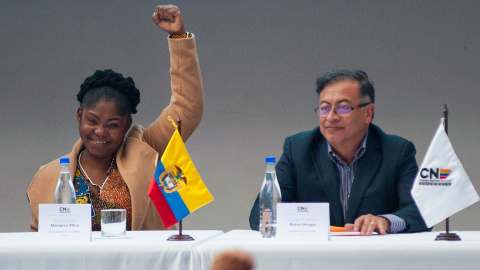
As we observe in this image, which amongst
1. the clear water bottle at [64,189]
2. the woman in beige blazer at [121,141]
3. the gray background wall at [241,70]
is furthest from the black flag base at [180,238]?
the gray background wall at [241,70]

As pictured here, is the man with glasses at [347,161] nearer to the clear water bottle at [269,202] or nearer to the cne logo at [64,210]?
the clear water bottle at [269,202]

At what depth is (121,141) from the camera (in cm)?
309

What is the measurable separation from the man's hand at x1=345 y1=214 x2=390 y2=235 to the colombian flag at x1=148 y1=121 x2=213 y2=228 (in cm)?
55

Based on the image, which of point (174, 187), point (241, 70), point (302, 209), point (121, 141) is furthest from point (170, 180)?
point (241, 70)

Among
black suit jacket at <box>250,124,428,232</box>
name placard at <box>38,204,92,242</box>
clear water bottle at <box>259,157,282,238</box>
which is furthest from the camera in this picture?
black suit jacket at <box>250,124,428,232</box>

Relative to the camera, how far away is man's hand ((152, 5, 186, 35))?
301 cm

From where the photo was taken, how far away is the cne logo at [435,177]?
85.4 inches

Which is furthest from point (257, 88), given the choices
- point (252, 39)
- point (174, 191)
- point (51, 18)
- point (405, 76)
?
point (174, 191)

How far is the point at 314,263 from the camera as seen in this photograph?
6.26ft

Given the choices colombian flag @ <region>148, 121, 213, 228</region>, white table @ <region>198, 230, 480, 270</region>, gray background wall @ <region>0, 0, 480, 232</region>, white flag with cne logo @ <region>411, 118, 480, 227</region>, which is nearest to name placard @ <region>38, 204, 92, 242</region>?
colombian flag @ <region>148, 121, 213, 228</region>

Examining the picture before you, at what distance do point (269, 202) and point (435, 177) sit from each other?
628mm

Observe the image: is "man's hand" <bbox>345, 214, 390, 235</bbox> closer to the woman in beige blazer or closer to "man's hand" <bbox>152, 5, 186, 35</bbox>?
the woman in beige blazer

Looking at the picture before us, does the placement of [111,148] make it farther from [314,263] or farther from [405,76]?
[405,76]

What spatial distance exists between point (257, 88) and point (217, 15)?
620mm
